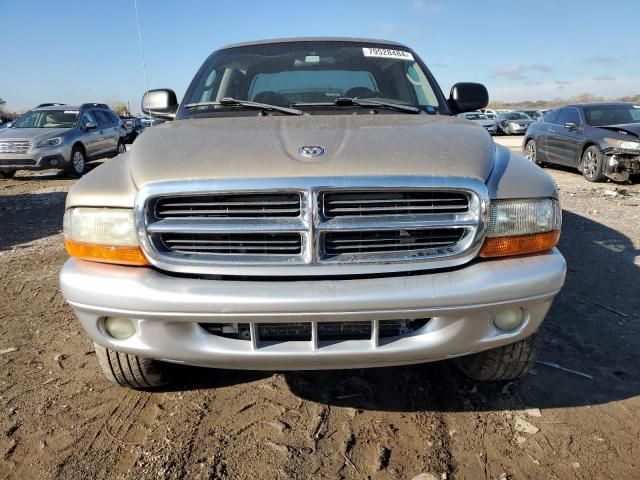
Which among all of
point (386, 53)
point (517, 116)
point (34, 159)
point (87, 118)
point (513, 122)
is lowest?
point (513, 122)

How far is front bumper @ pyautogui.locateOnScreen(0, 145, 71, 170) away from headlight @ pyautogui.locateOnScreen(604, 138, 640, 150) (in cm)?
1180

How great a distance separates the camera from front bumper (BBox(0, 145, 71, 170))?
1149 cm

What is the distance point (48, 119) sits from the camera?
507 inches

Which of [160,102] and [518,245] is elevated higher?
[160,102]

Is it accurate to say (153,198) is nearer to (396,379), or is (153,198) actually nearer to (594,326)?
(396,379)

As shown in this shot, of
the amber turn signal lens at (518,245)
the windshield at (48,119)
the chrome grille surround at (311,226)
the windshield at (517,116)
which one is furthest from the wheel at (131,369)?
the windshield at (517,116)

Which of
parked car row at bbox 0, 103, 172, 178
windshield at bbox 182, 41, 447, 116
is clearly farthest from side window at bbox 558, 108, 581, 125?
parked car row at bbox 0, 103, 172, 178

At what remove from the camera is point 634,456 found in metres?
2.23

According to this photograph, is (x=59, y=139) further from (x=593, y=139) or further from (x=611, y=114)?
(x=611, y=114)

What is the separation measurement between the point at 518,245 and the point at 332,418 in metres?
1.24

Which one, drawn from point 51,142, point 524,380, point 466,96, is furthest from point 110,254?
point 51,142

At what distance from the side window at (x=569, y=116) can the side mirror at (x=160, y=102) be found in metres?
9.67

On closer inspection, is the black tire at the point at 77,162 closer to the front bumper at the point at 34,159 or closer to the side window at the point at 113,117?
the front bumper at the point at 34,159

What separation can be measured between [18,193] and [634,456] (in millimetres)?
11004
